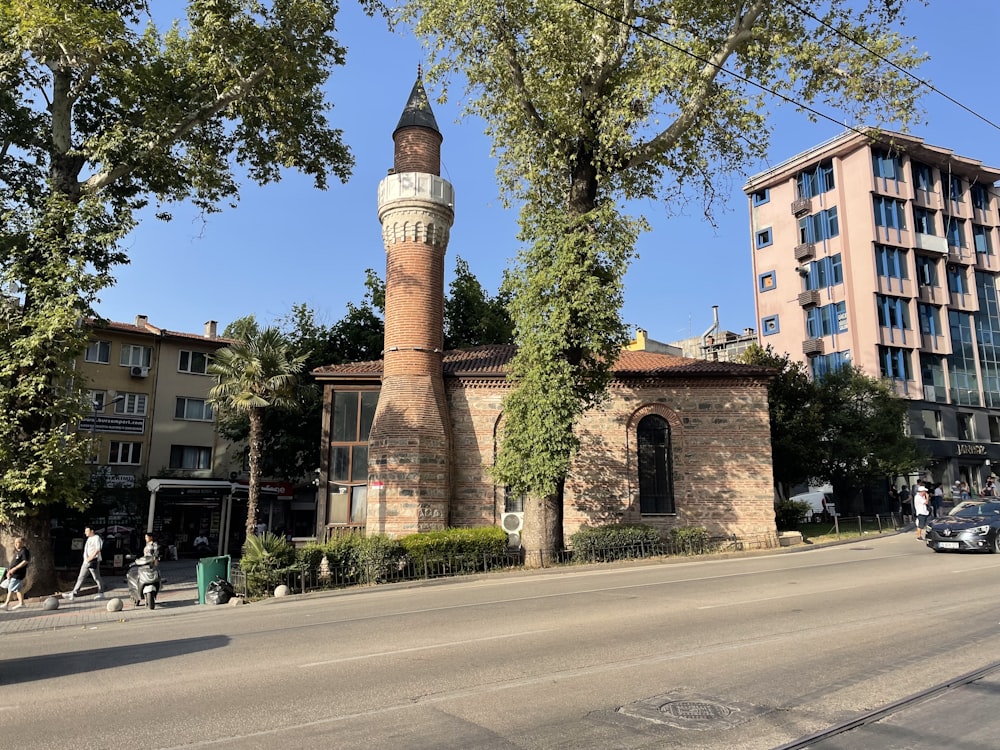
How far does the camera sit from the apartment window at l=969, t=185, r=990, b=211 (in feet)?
154

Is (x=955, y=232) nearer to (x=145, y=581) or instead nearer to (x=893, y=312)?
(x=893, y=312)

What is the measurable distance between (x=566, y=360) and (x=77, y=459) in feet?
37.9

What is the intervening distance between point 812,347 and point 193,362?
38.4 meters

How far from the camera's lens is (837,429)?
27.4m

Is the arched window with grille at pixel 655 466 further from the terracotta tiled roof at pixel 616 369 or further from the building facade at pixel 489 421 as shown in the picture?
the terracotta tiled roof at pixel 616 369

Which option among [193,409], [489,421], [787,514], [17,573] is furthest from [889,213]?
[17,573]

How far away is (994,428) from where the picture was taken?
4391cm

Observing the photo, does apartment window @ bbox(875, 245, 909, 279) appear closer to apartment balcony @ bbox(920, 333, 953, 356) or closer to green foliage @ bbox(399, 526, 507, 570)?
apartment balcony @ bbox(920, 333, 953, 356)

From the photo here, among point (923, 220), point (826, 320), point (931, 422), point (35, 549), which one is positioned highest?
point (923, 220)

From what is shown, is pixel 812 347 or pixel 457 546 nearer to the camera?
pixel 457 546

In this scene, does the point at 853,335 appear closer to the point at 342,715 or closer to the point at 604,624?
the point at 604,624

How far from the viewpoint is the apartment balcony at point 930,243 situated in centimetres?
4341

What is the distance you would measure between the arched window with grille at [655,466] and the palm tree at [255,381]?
1160 cm

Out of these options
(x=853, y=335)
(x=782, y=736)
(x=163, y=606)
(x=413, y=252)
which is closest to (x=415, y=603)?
(x=163, y=606)
